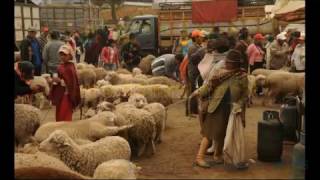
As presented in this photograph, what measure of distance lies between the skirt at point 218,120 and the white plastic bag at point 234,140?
158 mm

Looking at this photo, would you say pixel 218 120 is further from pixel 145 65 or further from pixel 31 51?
pixel 145 65

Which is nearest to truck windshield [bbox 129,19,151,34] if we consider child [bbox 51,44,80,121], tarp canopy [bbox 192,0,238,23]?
tarp canopy [bbox 192,0,238,23]

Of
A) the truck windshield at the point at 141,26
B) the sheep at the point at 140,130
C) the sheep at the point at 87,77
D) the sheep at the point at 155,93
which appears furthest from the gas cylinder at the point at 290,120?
the truck windshield at the point at 141,26

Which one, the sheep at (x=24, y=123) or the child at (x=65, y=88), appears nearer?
the sheep at (x=24, y=123)

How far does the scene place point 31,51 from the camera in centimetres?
1213

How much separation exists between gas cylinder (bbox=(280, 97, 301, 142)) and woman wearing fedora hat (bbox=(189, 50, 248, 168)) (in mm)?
1693

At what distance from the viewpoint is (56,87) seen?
8062mm

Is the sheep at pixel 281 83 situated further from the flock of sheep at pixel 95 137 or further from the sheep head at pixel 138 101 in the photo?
the sheep head at pixel 138 101

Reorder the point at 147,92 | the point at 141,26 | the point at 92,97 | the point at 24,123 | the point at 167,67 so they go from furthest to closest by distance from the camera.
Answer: the point at 141,26 → the point at 167,67 → the point at 92,97 → the point at 147,92 → the point at 24,123

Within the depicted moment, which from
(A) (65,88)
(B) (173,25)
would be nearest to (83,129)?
(A) (65,88)

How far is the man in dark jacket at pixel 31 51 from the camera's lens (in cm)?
1209

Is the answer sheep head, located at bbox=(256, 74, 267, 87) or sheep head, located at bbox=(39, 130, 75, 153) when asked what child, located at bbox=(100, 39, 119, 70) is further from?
sheep head, located at bbox=(39, 130, 75, 153)

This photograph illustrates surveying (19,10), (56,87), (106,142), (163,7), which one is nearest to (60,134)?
(106,142)

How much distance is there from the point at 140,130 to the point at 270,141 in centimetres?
205
